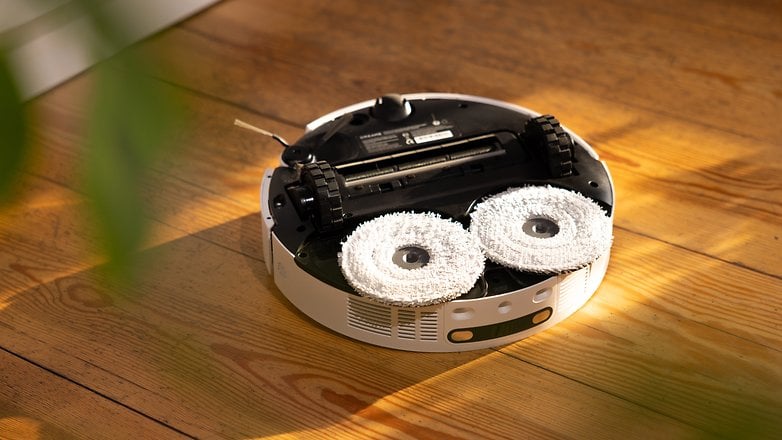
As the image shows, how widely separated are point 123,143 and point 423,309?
36.2 inches

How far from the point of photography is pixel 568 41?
178 cm

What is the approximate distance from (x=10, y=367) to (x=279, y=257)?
36 cm

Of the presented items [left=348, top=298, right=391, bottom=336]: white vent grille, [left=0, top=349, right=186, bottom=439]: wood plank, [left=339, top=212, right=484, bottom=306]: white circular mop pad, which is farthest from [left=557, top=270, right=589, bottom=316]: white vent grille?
[left=0, top=349, right=186, bottom=439]: wood plank

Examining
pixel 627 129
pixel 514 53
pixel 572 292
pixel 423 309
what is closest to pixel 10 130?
pixel 423 309

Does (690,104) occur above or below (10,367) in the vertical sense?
above

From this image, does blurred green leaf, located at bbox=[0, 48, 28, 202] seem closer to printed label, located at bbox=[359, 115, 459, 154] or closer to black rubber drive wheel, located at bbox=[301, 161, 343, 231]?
black rubber drive wheel, located at bbox=[301, 161, 343, 231]

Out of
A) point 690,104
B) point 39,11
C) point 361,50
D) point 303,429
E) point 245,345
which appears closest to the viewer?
point 39,11

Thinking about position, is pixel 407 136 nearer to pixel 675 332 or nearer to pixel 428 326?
pixel 428 326

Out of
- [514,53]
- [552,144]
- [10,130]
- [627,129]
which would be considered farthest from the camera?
[514,53]

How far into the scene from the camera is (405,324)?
1138 millimetres

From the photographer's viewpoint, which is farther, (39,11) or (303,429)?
(303,429)

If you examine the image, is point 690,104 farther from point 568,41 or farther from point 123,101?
point 123,101

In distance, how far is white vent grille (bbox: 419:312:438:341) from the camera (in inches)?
44.1

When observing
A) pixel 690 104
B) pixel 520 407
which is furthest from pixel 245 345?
pixel 690 104
